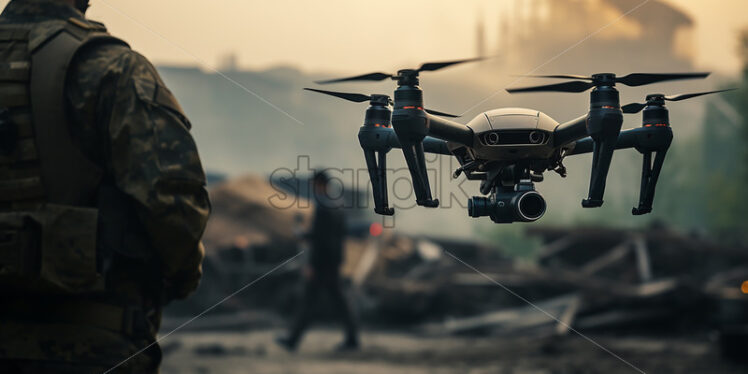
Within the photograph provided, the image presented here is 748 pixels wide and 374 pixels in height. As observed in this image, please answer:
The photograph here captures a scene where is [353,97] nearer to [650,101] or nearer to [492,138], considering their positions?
[492,138]

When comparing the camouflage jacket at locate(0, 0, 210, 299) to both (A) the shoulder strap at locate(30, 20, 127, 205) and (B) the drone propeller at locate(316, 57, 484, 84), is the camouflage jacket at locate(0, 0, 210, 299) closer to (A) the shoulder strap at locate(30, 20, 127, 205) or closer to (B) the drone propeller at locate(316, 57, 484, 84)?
(A) the shoulder strap at locate(30, 20, 127, 205)

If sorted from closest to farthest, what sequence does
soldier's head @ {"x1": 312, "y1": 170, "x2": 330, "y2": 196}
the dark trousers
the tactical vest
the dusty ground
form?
the tactical vest, soldier's head @ {"x1": 312, "y1": 170, "x2": 330, "y2": 196}, the dusty ground, the dark trousers

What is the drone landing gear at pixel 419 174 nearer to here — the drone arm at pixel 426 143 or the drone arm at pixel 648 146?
the drone arm at pixel 426 143

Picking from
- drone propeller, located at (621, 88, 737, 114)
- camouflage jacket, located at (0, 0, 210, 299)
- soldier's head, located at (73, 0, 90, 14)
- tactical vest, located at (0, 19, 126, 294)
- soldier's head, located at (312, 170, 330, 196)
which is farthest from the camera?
soldier's head, located at (73, 0, 90, 14)

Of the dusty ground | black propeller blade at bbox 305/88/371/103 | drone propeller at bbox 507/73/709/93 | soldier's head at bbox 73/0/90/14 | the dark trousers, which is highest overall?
soldier's head at bbox 73/0/90/14

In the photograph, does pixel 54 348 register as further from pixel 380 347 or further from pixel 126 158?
pixel 380 347

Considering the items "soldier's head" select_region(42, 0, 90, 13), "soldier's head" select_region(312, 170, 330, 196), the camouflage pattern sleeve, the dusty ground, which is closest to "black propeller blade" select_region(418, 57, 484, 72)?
"soldier's head" select_region(312, 170, 330, 196)
